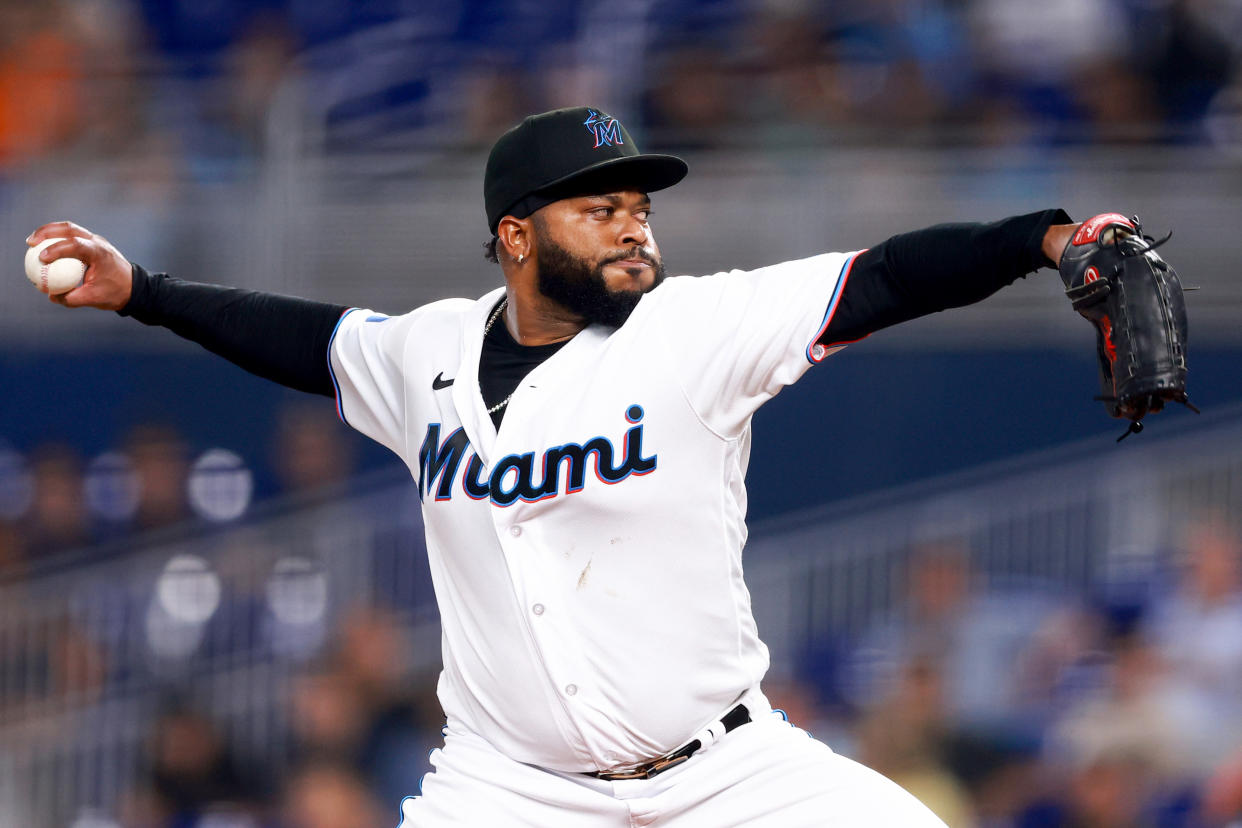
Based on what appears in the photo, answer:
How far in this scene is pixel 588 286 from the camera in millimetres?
4051

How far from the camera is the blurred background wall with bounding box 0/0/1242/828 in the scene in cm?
800

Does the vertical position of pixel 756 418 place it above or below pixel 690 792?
above

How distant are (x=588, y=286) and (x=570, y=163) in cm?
28

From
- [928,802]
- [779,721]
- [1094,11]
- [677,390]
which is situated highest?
[1094,11]

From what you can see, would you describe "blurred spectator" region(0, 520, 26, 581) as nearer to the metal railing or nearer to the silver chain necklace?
the metal railing

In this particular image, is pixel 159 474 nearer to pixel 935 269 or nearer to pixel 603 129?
pixel 603 129

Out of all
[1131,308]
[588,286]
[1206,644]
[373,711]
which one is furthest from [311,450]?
[1131,308]

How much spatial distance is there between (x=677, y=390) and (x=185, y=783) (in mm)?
5020

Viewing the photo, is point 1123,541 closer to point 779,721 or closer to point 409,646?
point 409,646

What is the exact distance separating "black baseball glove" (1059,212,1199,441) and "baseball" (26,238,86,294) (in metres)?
2.33

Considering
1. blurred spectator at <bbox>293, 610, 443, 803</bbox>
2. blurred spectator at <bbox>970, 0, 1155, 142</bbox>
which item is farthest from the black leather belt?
blurred spectator at <bbox>970, 0, 1155, 142</bbox>

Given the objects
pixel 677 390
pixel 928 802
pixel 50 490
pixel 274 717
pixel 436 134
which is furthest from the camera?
pixel 436 134

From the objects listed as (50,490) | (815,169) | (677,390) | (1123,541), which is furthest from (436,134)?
(677,390)

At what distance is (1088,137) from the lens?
966 centimetres
